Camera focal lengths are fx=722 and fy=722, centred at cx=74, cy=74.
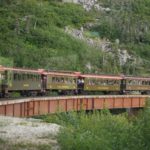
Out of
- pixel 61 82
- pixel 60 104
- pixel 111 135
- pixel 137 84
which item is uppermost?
pixel 111 135

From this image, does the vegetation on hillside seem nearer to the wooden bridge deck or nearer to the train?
the wooden bridge deck

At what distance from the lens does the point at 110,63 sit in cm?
12812

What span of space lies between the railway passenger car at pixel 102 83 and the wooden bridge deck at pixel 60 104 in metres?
2.09

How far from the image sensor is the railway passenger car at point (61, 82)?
70750 mm

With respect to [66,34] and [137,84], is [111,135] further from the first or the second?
[66,34]

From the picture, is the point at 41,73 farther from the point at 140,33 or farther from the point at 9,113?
the point at 140,33

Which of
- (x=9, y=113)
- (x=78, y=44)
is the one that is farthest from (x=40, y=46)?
(x=9, y=113)

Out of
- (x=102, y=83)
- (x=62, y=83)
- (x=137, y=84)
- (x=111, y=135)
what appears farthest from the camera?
(x=137, y=84)

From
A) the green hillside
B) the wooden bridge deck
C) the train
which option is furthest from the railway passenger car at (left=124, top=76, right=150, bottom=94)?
the green hillside

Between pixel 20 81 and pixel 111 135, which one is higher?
pixel 111 135

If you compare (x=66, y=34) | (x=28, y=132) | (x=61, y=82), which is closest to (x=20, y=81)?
(x=61, y=82)

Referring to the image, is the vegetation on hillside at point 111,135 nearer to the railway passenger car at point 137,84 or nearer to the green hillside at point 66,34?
the railway passenger car at point 137,84

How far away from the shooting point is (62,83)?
243 ft

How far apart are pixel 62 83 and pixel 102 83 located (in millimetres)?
9357
